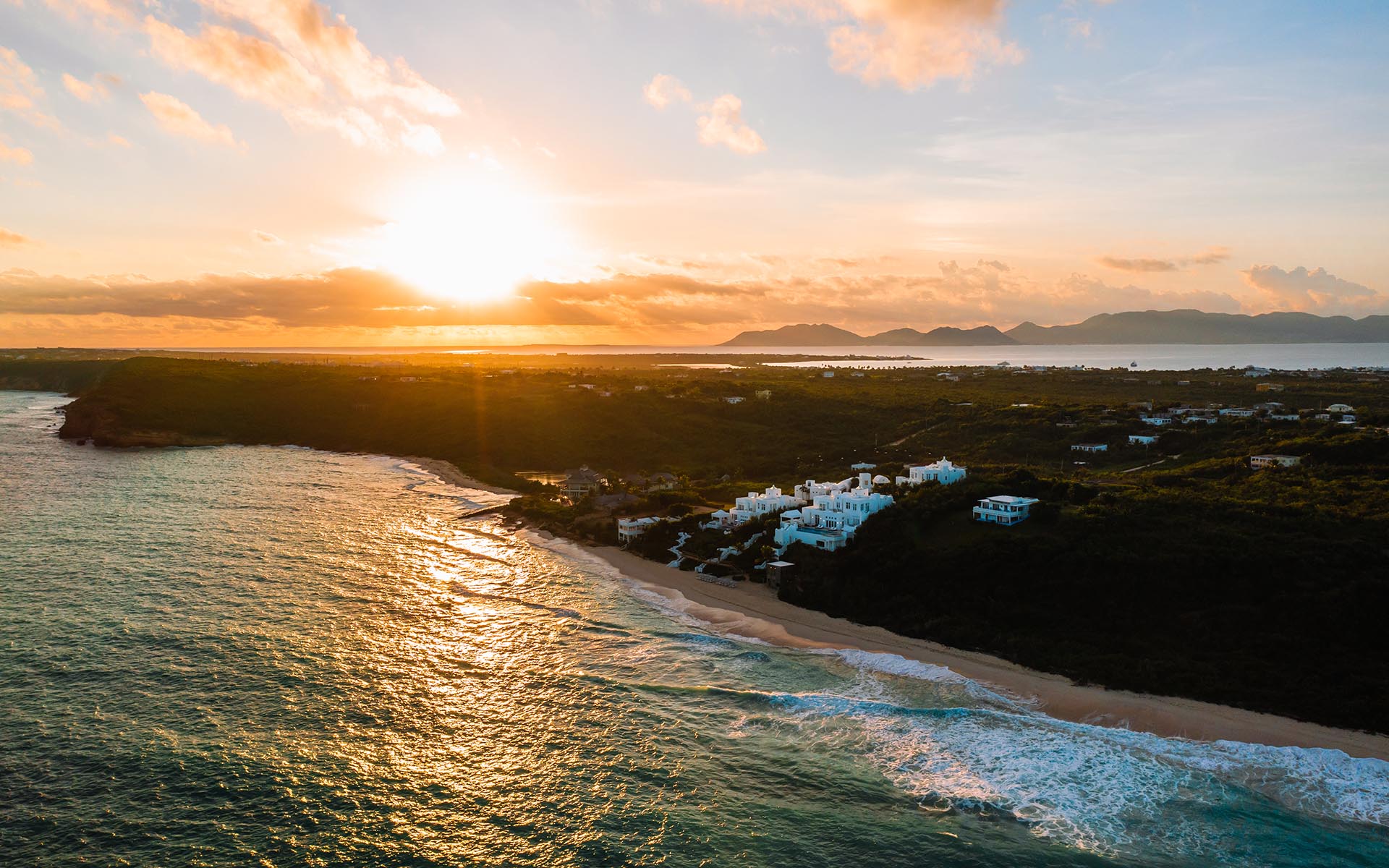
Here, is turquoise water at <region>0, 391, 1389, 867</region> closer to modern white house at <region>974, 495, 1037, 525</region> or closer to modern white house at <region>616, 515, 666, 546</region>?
modern white house at <region>616, 515, 666, 546</region>

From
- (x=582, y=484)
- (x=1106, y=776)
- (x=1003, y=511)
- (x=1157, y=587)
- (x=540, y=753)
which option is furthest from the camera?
(x=582, y=484)

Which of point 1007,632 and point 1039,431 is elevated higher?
point 1039,431

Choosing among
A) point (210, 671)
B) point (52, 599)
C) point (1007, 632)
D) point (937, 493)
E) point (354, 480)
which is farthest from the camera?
point (354, 480)

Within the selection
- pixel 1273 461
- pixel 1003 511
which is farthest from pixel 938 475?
pixel 1273 461

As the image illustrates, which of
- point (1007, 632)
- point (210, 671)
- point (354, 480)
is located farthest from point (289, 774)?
point (354, 480)

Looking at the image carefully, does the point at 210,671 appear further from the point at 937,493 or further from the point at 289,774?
the point at 937,493

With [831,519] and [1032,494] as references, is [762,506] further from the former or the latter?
[1032,494]

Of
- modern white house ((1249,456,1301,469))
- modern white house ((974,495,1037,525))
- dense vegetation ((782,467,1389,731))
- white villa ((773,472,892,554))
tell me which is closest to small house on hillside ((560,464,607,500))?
white villa ((773,472,892,554))
